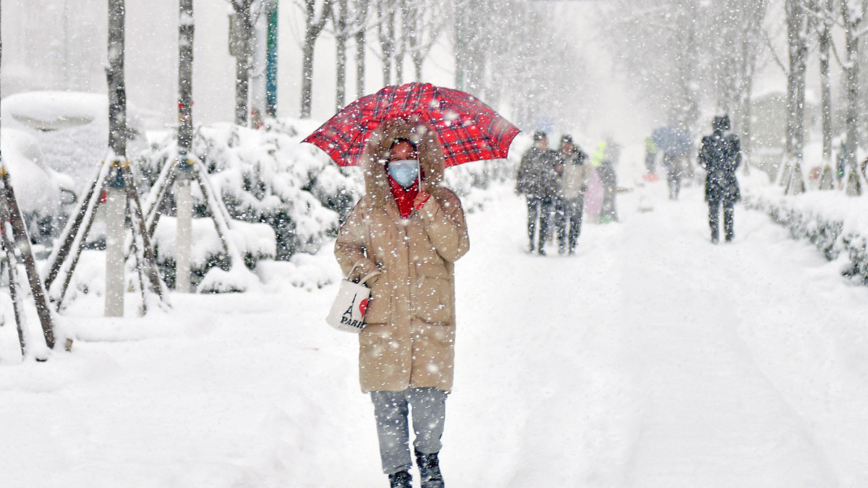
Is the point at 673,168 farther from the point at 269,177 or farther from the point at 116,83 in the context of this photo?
the point at 116,83

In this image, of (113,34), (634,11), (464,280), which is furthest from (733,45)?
(113,34)

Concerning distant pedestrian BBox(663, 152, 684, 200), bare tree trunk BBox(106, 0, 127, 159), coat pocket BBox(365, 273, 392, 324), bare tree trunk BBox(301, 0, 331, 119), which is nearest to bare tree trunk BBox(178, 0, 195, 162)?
bare tree trunk BBox(106, 0, 127, 159)

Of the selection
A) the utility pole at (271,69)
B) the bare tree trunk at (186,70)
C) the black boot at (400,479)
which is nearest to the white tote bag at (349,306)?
the black boot at (400,479)

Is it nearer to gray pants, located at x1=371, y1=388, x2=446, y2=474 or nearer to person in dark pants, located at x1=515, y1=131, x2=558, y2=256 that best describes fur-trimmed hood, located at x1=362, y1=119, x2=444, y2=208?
gray pants, located at x1=371, y1=388, x2=446, y2=474

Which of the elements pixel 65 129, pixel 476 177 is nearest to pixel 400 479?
pixel 65 129

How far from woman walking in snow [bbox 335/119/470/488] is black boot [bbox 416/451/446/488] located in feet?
1.23

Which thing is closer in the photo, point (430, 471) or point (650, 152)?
point (430, 471)

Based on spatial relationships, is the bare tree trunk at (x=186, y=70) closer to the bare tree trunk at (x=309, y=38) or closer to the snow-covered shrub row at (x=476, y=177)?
the bare tree trunk at (x=309, y=38)

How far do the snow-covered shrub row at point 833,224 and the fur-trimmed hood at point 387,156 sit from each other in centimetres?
648

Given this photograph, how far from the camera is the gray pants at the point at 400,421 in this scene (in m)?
3.49

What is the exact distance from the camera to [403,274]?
337 centimetres

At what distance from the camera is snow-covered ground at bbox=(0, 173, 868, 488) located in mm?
3807

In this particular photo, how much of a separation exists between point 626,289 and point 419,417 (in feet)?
18.8

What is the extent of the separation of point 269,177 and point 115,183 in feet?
9.11
